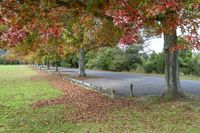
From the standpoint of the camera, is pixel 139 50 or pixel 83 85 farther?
pixel 139 50

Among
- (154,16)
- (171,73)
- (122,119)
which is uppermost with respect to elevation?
(154,16)

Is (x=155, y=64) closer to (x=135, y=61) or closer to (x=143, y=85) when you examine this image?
(x=135, y=61)

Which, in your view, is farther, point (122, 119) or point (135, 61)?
point (135, 61)

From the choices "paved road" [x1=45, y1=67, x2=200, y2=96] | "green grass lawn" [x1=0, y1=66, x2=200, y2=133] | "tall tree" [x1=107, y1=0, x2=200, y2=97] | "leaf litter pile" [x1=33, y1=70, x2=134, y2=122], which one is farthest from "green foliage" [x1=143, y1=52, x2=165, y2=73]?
"tall tree" [x1=107, y1=0, x2=200, y2=97]

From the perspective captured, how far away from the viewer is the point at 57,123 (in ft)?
39.1

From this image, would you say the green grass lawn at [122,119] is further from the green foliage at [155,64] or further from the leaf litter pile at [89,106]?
the green foliage at [155,64]

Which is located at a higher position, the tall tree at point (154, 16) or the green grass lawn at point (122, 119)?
the tall tree at point (154, 16)

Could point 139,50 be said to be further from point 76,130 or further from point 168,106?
point 76,130

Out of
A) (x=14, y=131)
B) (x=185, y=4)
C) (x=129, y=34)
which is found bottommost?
(x=14, y=131)

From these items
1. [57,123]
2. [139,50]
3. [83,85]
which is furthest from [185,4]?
[139,50]

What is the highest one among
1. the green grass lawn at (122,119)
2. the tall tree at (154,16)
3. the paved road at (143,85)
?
the tall tree at (154,16)

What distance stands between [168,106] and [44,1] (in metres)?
6.56

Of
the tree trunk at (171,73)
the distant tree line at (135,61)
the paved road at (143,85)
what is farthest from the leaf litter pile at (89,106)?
the distant tree line at (135,61)

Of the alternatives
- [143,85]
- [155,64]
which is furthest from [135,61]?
[143,85]
